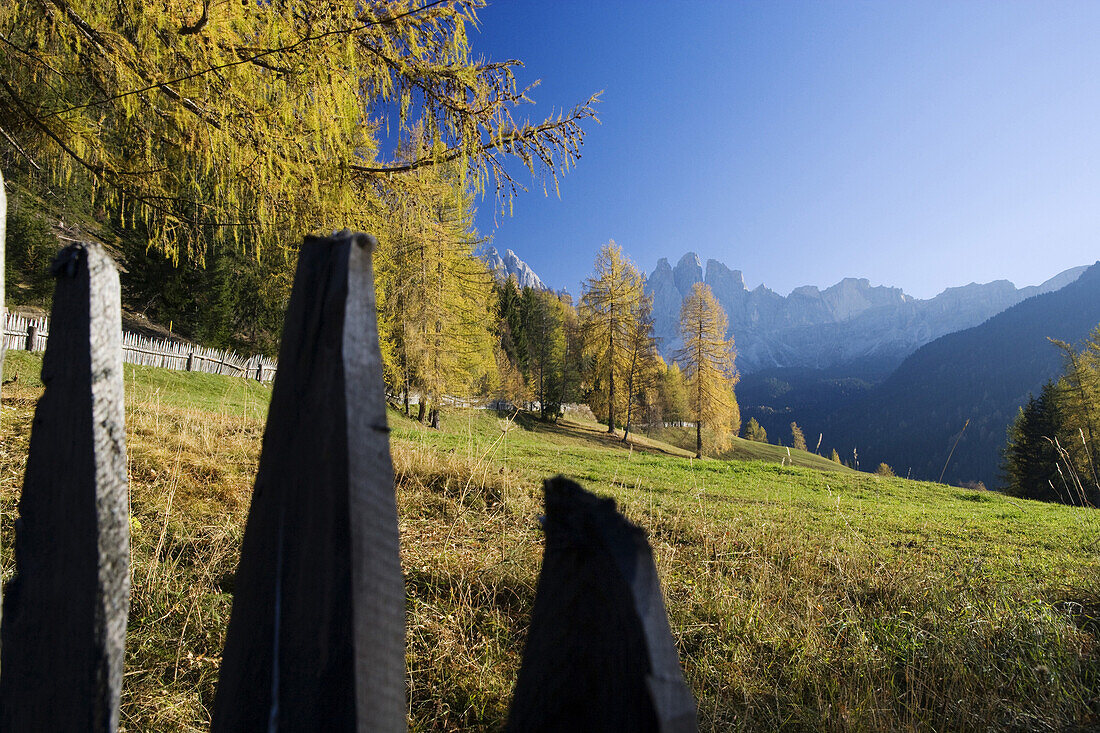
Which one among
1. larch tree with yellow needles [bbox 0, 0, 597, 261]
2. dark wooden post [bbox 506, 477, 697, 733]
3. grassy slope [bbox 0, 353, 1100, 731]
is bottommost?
grassy slope [bbox 0, 353, 1100, 731]

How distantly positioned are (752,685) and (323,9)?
4330 millimetres

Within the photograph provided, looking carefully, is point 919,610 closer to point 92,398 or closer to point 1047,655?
point 1047,655

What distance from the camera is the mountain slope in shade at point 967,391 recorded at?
108 m

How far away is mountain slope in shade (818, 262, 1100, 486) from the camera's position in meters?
108

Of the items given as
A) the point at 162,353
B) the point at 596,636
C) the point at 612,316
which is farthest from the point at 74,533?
the point at 612,316

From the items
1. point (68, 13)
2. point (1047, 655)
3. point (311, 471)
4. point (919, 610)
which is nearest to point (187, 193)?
point (68, 13)

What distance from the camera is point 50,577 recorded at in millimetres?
738

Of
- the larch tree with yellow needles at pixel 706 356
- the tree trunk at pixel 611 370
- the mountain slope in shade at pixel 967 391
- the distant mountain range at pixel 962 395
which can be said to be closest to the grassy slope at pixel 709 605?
the larch tree with yellow needles at pixel 706 356

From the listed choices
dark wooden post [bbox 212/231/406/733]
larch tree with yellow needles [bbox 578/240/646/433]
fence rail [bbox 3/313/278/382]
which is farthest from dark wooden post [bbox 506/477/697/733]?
larch tree with yellow needles [bbox 578/240/646/433]

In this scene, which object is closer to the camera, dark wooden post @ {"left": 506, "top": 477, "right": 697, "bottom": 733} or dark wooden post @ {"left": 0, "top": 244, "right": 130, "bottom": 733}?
dark wooden post @ {"left": 506, "top": 477, "right": 697, "bottom": 733}

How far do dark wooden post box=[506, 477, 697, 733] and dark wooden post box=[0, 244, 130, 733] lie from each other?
24.7 inches

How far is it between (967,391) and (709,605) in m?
175

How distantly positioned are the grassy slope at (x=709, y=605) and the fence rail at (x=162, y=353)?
6910 mm

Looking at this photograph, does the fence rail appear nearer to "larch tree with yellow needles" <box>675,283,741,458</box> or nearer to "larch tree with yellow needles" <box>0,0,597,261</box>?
"larch tree with yellow needles" <box>0,0,597,261</box>
